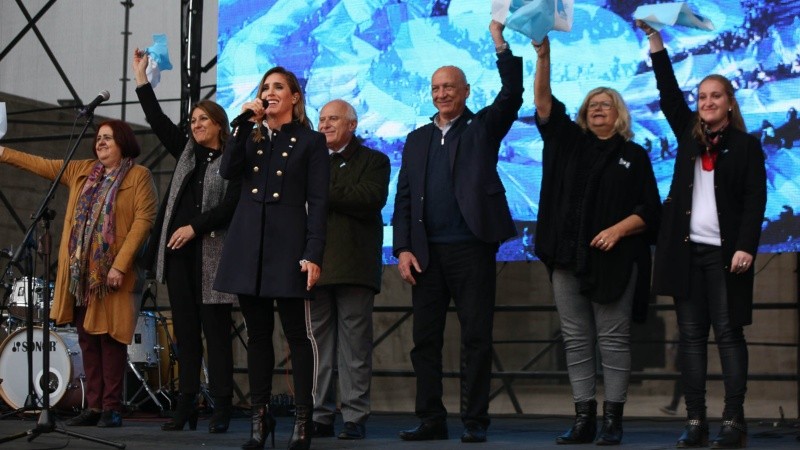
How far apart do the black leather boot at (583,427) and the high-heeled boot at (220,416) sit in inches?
57.5

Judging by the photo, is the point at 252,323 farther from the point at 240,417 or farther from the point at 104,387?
the point at 240,417

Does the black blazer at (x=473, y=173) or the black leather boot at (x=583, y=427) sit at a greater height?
the black blazer at (x=473, y=173)

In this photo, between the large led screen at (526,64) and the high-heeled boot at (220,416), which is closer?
the high-heeled boot at (220,416)

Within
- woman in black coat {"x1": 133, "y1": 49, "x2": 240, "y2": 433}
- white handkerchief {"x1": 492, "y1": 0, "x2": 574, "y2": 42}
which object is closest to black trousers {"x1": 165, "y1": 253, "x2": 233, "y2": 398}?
woman in black coat {"x1": 133, "y1": 49, "x2": 240, "y2": 433}

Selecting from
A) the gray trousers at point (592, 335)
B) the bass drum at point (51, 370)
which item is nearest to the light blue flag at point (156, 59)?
the bass drum at point (51, 370)

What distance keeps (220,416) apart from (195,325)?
0.41 m

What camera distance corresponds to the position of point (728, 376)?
13.7 feet

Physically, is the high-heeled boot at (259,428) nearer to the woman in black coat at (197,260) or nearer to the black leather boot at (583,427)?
the woman in black coat at (197,260)

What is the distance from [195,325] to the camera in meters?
5.14

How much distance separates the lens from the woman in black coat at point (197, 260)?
4984 mm

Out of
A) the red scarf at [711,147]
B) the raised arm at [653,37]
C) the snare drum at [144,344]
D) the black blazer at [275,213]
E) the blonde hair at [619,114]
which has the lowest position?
the snare drum at [144,344]

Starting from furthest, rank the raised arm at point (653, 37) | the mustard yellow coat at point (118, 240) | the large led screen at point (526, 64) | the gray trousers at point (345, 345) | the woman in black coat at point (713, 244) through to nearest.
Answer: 1. the large led screen at point (526, 64)
2. the mustard yellow coat at point (118, 240)
3. the gray trousers at point (345, 345)
4. the raised arm at point (653, 37)
5. the woman in black coat at point (713, 244)

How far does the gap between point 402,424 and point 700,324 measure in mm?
2170

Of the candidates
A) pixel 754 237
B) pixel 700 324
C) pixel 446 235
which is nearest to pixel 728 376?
pixel 700 324
